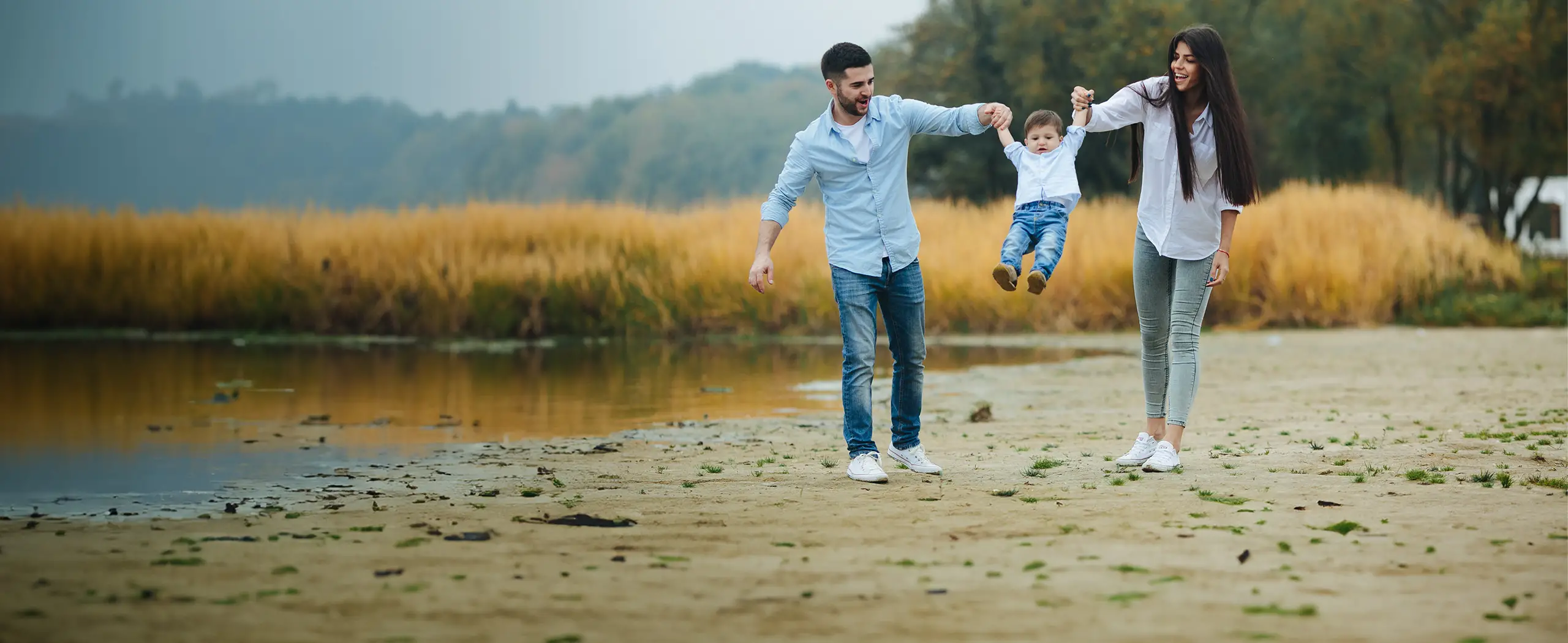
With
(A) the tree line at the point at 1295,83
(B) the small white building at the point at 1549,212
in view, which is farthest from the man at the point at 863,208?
(B) the small white building at the point at 1549,212

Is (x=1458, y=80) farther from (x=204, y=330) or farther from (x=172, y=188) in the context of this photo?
(x=172, y=188)

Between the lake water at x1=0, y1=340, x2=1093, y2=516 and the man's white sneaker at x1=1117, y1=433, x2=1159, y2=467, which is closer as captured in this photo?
the man's white sneaker at x1=1117, y1=433, x2=1159, y2=467

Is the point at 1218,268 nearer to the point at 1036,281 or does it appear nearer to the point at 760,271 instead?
the point at 1036,281

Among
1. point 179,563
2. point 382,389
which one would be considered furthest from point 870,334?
point 382,389

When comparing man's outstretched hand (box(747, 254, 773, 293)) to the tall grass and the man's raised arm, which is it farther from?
the tall grass

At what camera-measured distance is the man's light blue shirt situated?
6.60m

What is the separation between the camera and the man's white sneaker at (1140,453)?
695 cm

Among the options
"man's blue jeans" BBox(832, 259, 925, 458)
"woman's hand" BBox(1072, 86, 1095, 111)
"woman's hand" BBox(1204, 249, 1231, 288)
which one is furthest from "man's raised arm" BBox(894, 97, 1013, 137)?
"woman's hand" BBox(1204, 249, 1231, 288)

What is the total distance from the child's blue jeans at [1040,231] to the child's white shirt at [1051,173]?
36mm

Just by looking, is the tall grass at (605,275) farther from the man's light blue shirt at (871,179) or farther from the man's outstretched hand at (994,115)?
the man's outstretched hand at (994,115)

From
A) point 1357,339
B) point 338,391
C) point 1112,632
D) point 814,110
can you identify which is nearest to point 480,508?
point 1112,632

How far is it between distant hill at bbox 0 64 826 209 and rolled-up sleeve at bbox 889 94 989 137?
189 feet

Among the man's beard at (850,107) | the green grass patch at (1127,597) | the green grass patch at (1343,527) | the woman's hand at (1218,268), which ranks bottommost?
the green grass patch at (1127,597)

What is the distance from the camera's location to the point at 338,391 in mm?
12570
